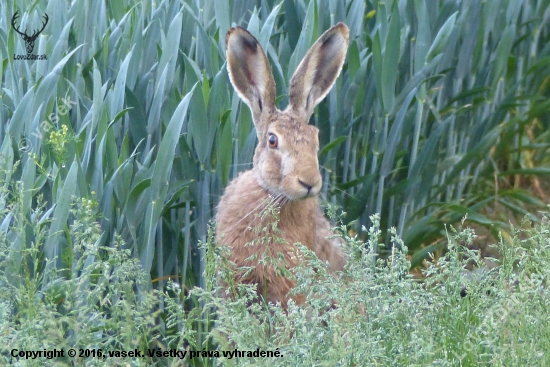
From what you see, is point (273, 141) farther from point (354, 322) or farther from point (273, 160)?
point (354, 322)

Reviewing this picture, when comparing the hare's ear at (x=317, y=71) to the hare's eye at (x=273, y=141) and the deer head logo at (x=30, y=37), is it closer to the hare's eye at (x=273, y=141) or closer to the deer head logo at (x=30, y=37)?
the hare's eye at (x=273, y=141)

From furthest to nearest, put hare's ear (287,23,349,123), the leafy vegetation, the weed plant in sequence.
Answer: hare's ear (287,23,349,123), the leafy vegetation, the weed plant

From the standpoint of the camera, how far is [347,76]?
4.18 metres

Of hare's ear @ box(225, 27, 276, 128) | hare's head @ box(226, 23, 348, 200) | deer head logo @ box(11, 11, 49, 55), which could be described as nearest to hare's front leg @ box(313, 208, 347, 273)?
hare's head @ box(226, 23, 348, 200)

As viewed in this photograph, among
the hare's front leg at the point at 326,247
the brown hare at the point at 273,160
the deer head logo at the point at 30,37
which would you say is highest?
the deer head logo at the point at 30,37

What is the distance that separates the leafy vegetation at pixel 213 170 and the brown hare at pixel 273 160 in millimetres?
137

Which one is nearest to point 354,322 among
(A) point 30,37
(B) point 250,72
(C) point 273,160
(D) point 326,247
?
(C) point 273,160

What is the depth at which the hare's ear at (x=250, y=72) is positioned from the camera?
11.0 feet

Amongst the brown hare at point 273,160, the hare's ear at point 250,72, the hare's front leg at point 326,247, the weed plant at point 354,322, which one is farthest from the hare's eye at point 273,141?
the weed plant at point 354,322

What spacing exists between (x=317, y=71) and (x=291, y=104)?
18 centimetres

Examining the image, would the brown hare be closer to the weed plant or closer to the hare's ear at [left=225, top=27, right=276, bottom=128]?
the hare's ear at [left=225, top=27, right=276, bottom=128]

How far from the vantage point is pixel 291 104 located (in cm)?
347

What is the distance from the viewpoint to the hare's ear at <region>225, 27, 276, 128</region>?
11.0 ft

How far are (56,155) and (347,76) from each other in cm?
164
